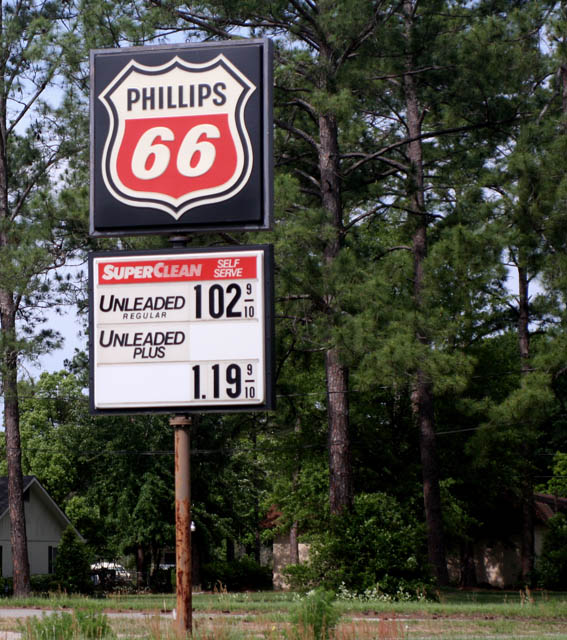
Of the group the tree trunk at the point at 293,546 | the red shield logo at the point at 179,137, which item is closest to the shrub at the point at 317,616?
the red shield logo at the point at 179,137

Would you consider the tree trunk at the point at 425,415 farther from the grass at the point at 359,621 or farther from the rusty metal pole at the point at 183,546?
the rusty metal pole at the point at 183,546

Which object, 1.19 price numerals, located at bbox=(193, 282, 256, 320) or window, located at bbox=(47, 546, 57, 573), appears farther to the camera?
window, located at bbox=(47, 546, 57, 573)

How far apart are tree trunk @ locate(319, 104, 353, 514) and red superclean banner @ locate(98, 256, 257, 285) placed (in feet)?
45.7

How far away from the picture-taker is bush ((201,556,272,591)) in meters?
50.0

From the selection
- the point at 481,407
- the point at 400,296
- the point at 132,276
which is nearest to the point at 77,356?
the point at 481,407

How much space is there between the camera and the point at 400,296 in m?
25.8

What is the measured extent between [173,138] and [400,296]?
48.9ft

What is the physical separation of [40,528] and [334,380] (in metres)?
30.2

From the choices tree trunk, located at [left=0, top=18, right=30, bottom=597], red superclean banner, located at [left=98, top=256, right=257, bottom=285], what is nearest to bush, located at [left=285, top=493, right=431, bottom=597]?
tree trunk, located at [left=0, top=18, right=30, bottom=597]

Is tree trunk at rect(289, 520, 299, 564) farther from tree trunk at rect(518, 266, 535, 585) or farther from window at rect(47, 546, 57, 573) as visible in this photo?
tree trunk at rect(518, 266, 535, 585)

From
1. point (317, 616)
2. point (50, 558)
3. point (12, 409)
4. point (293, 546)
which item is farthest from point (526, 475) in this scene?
point (317, 616)

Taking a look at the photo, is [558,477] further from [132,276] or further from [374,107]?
[132,276]

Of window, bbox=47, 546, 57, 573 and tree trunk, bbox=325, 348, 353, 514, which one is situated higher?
tree trunk, bbox=325, 348, 353, 514

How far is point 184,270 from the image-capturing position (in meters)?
11.4
